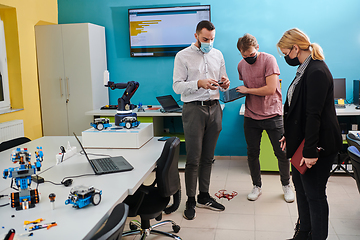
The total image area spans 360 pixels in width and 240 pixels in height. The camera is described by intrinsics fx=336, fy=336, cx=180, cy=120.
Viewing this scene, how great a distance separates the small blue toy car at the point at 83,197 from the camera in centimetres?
151

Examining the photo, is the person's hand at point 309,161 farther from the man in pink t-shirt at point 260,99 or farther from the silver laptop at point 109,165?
the man in pink t-shirt at point 260,99

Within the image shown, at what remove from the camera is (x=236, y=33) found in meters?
4.51

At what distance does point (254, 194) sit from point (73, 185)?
2.03 meters

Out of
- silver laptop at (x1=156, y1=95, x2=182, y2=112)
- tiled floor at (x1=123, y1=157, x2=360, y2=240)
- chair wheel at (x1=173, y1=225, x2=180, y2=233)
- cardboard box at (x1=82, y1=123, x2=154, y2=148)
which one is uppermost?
silver laptop at (x1=156, y1=95, x2=182, y2=112)

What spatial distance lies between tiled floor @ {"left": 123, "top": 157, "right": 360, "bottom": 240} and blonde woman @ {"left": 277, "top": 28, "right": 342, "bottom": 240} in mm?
622

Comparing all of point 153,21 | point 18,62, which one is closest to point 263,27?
point 153,21

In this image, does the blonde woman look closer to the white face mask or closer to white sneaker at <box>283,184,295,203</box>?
the white face mask

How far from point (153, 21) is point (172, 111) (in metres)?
1.38

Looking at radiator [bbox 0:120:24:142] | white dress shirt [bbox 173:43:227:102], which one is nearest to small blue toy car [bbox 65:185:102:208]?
white dress shirt [bbox 173:43:227:102]

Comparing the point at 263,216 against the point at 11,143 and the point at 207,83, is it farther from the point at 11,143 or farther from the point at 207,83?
the point at 11,143

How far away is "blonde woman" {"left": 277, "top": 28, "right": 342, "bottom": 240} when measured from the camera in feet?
6.17

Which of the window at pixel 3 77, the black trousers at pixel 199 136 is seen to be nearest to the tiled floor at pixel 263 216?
the black trousers at pixel 199 136

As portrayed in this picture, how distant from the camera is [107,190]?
1.75 m

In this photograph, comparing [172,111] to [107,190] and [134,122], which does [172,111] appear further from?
[107,190]
